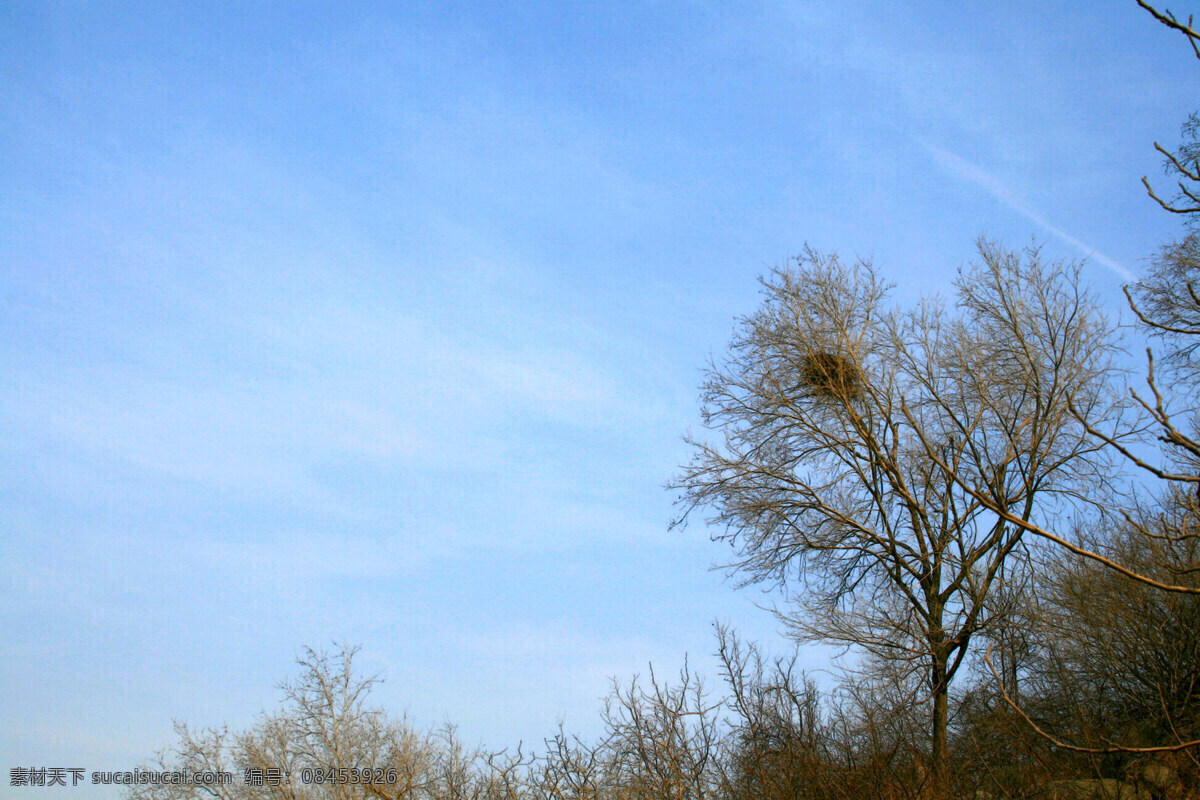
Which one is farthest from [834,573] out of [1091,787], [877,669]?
[1091,787]

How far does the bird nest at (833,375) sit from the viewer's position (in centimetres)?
1447

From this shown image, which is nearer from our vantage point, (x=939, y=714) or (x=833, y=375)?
(x=939, y=714)

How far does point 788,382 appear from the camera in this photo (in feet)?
50.0

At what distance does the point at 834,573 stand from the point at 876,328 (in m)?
4.10

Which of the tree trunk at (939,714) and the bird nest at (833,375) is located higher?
the bird nest at (833,375)

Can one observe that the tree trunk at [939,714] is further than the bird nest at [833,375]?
No

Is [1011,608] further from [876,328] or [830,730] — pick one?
[876,328]

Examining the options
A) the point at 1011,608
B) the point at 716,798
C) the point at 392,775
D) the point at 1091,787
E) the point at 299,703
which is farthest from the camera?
the point at 299,703

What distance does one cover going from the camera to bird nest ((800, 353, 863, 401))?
1447cm

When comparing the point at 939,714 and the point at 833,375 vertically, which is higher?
the point at 833,375

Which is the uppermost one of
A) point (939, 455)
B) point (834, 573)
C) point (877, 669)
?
point (939, 455)

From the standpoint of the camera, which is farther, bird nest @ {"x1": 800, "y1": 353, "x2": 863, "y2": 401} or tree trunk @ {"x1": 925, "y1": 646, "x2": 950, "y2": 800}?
bird nest @ {"x1": 800, "y1": 353, "x2": 863, "y2": 401}

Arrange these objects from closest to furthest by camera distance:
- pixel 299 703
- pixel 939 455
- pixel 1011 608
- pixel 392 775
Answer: pixel 1011 608
pixel 939 455
pixel 392 775
pixel 299 703

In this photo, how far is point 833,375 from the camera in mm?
14664
